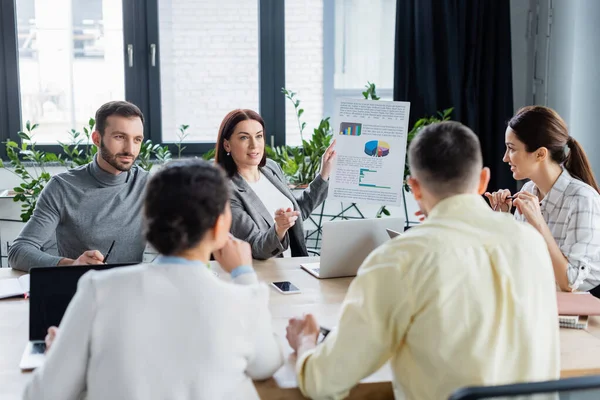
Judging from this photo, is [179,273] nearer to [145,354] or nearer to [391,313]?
[145,354]

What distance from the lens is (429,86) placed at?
15.5 feet

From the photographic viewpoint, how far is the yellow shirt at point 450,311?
138 cm

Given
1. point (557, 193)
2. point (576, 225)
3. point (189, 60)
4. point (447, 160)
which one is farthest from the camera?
point (189, 60)

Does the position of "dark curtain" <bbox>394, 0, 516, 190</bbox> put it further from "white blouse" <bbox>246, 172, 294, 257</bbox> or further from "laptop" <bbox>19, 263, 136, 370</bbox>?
"laptop" <bbox>19, 263, 136, 370</bbox>

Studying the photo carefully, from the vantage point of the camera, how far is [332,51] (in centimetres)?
482

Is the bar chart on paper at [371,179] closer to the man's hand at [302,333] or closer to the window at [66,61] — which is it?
the man's hand at [302,333]

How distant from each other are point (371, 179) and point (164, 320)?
5.68 feet

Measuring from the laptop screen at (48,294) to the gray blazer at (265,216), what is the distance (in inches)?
39.3

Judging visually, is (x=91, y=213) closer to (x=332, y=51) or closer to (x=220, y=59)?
(x=220, y=59)

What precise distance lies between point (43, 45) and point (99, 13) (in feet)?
1.32

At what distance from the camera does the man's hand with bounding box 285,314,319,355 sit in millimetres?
1661

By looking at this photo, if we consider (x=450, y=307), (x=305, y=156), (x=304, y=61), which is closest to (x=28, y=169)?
(x=305, y=156)

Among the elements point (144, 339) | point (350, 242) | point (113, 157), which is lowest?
point (350, 242)

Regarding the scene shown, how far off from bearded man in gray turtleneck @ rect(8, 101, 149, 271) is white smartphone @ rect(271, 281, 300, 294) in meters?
0.70
